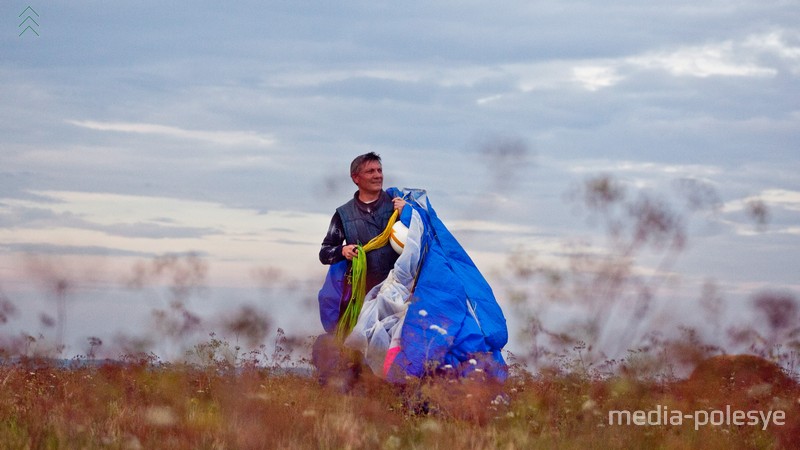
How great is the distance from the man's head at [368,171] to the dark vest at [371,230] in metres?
0.24

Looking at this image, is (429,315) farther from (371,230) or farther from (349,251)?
(371,230)

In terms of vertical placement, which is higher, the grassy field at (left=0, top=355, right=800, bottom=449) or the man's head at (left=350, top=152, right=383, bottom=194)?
the man's head at (left=350, top=152, right=383, bottom=194)

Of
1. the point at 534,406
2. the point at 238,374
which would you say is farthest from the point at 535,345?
the point at 238,374

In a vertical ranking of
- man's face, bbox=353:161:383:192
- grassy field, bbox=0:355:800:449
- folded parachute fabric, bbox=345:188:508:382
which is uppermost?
man's face, bbox=353:161:383:192

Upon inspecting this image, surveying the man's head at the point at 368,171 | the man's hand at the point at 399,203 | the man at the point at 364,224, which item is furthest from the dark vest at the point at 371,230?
the man's head at the point at 368,171

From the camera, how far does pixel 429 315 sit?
8.58 metres

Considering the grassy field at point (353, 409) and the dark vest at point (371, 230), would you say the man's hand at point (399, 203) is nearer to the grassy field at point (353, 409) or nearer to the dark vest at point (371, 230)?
the dark vest at point (371, 230)

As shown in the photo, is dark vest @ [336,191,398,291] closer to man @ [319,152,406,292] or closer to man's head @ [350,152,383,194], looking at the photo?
man @ [319,152,406,292]

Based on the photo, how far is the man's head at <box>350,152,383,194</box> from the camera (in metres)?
9.02

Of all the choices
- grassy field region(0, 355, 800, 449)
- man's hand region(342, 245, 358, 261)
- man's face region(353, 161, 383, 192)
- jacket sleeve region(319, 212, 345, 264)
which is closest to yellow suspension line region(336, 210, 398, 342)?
man's hand region(342, 245, 358, 261)

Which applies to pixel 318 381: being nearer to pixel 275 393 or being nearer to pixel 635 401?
pixel 275 393

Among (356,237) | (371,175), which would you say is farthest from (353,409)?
(371,175)

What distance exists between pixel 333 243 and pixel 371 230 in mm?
393

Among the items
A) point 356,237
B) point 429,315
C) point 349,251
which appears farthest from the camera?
point 356,237
